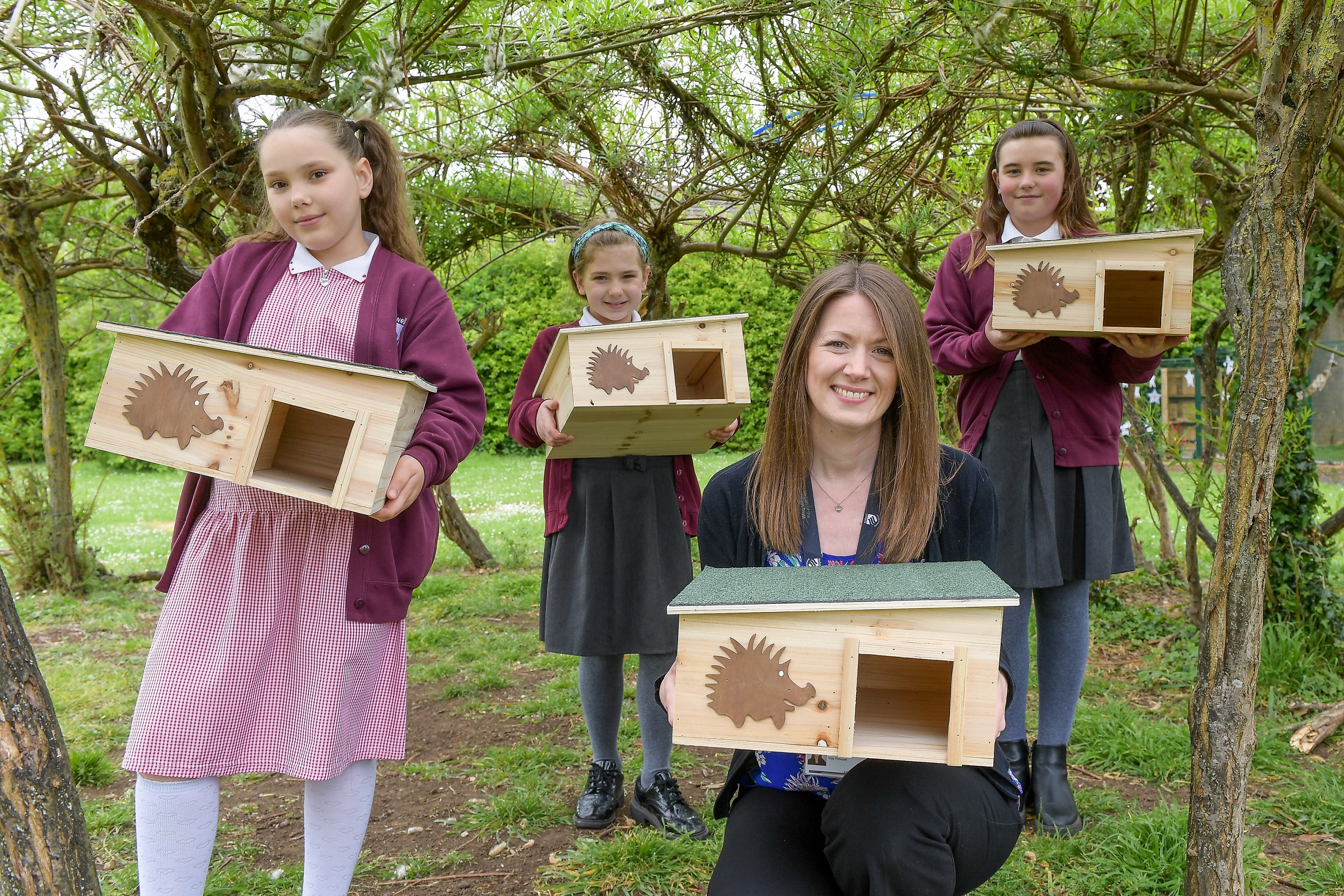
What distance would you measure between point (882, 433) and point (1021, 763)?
4.39 feet

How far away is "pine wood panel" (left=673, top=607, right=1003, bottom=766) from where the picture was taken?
157cm

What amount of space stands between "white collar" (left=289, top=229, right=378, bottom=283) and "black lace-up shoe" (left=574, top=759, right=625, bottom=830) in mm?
1687

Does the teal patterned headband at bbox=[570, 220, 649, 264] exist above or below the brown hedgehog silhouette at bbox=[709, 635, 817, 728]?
above

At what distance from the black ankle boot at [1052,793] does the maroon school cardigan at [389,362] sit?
1.86 m

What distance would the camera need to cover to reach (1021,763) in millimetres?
2875

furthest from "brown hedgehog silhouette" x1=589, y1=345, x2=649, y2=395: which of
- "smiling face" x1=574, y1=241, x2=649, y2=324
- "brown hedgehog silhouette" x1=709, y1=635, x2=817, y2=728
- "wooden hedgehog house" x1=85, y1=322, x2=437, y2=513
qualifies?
"brown hedgehog silhouette" x1=709, y1=635, x2=817, y2=728

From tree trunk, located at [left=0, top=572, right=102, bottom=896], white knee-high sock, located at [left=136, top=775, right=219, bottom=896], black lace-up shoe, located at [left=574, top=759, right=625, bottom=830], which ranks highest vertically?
tree trunk, located at [left=0, top=572, right=102, bottom=896]

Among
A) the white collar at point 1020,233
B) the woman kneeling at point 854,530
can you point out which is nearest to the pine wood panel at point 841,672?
the woman kneeling at point 854,530

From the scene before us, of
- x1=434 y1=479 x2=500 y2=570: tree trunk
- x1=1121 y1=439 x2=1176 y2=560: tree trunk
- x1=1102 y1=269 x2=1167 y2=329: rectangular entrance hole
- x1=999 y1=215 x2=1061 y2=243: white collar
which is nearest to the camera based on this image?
x1=1102 y1=269 x2=1167 y2=329: rectangular entrance hole

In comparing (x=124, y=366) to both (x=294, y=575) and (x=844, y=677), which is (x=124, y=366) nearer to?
(x=294, y=575)

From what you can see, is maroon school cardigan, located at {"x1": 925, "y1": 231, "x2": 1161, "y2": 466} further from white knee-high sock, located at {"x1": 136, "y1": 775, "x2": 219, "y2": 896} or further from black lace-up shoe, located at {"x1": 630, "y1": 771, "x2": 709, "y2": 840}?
white knee-high sock, located at {"x1": 136, "y1": 775, "x2": 219, "y2": 896}

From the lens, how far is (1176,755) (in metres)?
3.31

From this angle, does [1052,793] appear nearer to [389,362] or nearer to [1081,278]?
[1081,278]

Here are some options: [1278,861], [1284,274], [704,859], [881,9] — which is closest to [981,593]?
[1284,274]
